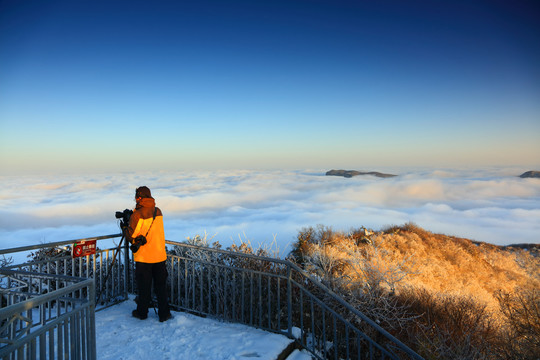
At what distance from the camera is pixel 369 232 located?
23.7 m

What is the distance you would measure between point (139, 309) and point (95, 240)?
1502mm

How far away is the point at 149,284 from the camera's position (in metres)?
5.30

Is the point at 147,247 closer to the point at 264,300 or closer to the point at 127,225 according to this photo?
the point at 127,225

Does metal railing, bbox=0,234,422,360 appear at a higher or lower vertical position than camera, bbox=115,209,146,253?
lower

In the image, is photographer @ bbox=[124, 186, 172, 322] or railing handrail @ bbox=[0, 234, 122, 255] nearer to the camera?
railing handrail @ bbox=[0, 234, 122, 255]

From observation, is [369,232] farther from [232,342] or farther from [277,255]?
[232,342]

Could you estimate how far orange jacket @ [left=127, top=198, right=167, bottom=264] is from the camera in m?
5.04

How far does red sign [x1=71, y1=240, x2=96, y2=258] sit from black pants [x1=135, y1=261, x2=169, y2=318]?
1.07 meters

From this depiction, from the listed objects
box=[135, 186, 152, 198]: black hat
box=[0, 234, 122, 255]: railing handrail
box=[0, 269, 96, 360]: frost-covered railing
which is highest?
box=[135, 186, 152, 198]: black hat

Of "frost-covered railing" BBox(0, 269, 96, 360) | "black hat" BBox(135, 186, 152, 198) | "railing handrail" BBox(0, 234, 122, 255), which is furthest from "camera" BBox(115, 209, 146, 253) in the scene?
"frost-covered railing" BBox(0, 269, 96, 360)

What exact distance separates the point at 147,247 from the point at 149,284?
2.18 feet

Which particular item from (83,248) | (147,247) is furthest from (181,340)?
(83,248)

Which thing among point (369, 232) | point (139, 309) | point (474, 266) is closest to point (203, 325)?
point (139, 309)

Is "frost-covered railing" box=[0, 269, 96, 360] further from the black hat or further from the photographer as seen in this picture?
the black hat
